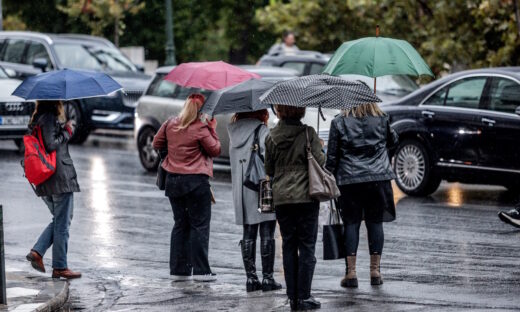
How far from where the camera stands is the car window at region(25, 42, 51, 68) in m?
24.7

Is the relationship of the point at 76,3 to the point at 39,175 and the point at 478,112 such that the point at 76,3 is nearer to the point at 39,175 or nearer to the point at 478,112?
the point at 478,112

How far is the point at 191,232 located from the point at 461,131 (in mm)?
5710

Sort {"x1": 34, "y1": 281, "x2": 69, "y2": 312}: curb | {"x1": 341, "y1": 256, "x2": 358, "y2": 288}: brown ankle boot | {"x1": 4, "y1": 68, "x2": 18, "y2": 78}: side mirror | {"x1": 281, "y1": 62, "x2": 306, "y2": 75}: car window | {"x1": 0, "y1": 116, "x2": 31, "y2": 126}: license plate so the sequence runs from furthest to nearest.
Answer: {"x1": 281, "y1": 62, "x2": 306, "y2": 75}: car window < {"x1": 4, "y1": 68, "x2": 18, "y2": 78}: side mirror < {"x1": 0, "y1": 116, "x2": 31, "y2": 126}: license plate < {"x1": 341, "y1": 256, "x2": 358, "y2": 288}: brown ankle boot < {"x1": 34, "y1": 281, "x2": 69, "y2": 312}: curb

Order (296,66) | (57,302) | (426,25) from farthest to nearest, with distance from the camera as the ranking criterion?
(426,25), (296,66), (57,302)

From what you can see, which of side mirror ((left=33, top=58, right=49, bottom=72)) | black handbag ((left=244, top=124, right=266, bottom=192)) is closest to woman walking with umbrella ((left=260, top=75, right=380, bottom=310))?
Result: black handbag ((left=244, top=124, right=266, bottom=192))

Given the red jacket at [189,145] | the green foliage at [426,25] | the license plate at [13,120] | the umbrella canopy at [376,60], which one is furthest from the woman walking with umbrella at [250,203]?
the green foliage at [426,25]

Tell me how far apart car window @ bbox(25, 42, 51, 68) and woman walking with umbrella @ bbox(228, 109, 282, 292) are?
15.0 meters

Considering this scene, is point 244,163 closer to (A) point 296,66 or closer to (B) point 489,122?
(B) point 489,122

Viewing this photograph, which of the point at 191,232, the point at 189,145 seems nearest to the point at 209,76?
the point at 189,145

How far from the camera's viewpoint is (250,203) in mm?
10164

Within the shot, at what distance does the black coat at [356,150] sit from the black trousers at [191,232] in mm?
1254

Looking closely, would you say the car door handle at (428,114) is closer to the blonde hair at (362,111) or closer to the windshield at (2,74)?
the blonde hair at (362,111)

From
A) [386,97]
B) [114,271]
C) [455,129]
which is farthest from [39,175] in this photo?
[386,97]

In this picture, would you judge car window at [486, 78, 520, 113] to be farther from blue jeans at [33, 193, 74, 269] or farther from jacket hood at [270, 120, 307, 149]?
jacket hood at [270, 120, 307, 149]
